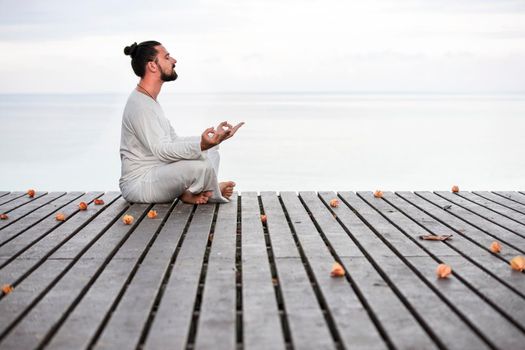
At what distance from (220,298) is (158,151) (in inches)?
90.0

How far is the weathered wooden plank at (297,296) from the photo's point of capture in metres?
2.27

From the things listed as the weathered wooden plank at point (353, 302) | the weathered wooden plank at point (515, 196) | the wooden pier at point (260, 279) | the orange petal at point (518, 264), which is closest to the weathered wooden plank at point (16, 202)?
the wooden pier at point (260, 279)

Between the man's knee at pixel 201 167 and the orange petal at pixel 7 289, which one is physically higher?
the man's knee at pixel 201 167

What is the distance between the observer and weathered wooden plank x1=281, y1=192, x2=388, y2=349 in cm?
228

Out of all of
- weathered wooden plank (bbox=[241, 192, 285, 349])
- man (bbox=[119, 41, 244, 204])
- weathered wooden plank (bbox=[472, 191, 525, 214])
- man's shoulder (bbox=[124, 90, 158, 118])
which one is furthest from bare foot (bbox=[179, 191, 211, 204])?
weathered wooden plank (bbox=[472, 191, 525, 214])

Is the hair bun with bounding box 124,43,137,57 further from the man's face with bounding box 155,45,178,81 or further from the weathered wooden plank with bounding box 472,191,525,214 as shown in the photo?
the weathered wooden plank with bounding box 472,191,525,214

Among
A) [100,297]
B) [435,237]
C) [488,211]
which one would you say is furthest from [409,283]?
[488,211]

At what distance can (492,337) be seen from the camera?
229cm

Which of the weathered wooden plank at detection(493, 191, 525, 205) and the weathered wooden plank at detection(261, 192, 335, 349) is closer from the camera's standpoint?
the weathered wooden plank at detection(261, 192, 335, 349)

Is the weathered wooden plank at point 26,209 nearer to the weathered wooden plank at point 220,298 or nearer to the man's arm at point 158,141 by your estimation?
the man's arm at point 158,141

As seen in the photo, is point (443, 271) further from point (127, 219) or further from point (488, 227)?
point (127, 219)

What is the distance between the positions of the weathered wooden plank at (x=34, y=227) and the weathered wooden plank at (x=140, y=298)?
739 mm

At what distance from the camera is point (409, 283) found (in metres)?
2.92

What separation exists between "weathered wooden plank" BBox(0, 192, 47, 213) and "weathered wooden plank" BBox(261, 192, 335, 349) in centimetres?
212
